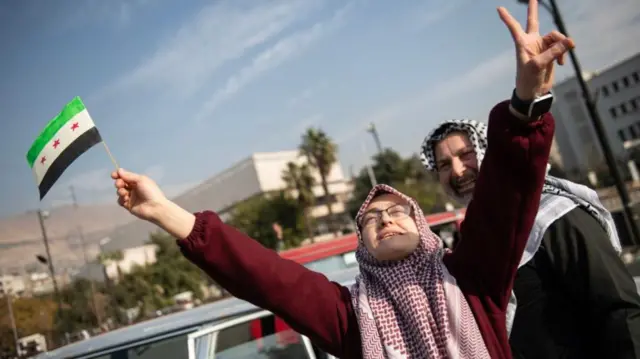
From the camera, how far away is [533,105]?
1269 millimetres

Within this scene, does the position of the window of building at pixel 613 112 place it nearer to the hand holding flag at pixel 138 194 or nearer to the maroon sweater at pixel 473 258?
the maroon sweater at pixel 473 258

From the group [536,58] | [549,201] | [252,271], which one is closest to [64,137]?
[252,271]

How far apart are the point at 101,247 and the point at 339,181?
175 ft

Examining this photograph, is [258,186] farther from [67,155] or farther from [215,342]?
[67,155]

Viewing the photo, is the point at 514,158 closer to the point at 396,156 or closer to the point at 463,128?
the point at 463,128

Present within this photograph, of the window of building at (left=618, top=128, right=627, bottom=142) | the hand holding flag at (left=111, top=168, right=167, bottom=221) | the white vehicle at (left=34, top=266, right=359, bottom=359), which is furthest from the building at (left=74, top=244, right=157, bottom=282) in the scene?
the hand holding flag at (left=111, top=168, right=167, bottom=221)

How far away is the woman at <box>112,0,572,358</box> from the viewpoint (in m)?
1.38

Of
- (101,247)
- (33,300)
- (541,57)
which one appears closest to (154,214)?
(541,57)

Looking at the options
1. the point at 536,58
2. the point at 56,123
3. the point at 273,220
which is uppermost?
the point at 273,220

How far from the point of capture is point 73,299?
155 feet

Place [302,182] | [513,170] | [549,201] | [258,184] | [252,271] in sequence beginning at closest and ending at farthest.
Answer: [513,170] < [252,271] < [549,201] < [302,182] < [258,184]

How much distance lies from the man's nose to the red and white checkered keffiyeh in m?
0.40

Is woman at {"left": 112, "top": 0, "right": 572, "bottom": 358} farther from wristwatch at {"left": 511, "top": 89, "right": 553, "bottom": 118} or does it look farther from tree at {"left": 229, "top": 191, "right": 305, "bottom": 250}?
tree at {"left": 229, "top": 191, "right": 305, "bottom": 250}

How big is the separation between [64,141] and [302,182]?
42.5 m
